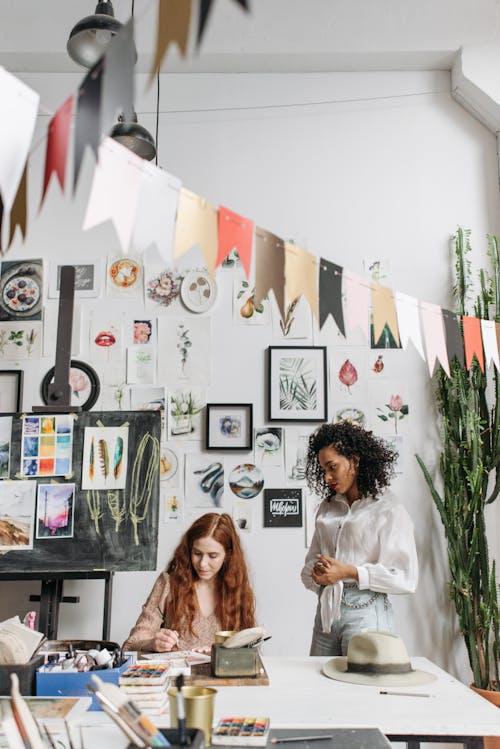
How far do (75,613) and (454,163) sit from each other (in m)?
2.97

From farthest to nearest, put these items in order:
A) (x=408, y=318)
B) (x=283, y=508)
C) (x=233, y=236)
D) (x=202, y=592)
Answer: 1. (x=283, y=508)
2. (x=202, y=592)
3. (x=408, y=318)
4. (x=233, y=236)

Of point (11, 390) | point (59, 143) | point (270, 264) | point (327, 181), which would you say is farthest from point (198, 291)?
point (59, 143)

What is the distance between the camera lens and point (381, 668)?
1.92 m

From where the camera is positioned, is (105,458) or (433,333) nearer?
(433,333)

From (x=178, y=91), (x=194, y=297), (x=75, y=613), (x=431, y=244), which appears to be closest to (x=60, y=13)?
(x=178, y=91)

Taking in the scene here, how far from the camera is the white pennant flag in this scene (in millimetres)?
1341

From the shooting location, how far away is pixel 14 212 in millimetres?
1640

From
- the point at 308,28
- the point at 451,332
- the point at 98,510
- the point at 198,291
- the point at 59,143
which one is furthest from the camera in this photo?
the point at 308,28

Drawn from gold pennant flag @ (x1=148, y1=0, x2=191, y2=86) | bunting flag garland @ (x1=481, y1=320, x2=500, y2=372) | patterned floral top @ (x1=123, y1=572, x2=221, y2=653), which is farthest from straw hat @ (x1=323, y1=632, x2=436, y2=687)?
gold pennant flag @ (x1=148, y1=0, x2=191, y2=86)

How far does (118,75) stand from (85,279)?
8.45ft

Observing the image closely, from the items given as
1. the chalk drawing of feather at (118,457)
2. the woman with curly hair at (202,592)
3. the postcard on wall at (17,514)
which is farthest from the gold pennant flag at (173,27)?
the postcard on wall at (17,514)

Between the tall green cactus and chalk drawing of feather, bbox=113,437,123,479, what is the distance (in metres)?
1.42

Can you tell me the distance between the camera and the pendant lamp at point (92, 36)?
2.58 m

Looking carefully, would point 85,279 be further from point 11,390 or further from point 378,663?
point 378,663
